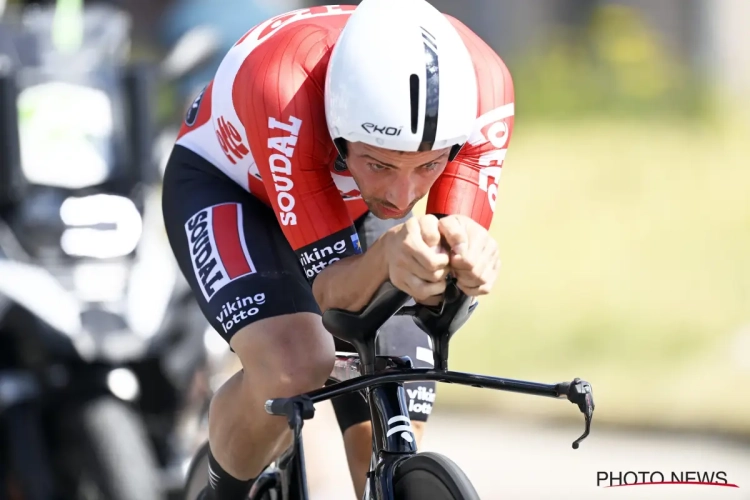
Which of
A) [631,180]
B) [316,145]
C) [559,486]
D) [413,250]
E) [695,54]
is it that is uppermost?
[695,54]

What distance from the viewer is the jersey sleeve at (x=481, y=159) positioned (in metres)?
2.85

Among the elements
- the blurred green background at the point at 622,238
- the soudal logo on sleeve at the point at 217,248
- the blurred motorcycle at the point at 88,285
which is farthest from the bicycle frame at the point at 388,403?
the blurred green background at the point at 622,238

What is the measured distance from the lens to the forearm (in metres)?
2.47

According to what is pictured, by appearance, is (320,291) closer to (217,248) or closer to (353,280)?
(353,280)

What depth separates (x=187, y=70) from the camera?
5.33m

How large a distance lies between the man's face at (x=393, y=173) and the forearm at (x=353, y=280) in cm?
16

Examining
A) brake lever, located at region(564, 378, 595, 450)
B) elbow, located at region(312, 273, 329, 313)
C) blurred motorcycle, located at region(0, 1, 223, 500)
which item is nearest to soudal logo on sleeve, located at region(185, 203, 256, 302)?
elbow, located at region(312, 273, 329, 313)

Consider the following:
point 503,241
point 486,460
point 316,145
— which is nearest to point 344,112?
point 316,145

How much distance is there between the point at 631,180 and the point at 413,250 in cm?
547

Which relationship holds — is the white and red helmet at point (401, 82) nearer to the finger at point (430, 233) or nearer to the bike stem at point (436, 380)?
the finger at point (430, 233)

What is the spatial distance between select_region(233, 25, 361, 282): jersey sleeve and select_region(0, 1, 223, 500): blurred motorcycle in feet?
5.63

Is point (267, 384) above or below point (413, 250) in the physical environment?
below

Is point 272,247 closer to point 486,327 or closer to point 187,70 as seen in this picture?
point 187,70

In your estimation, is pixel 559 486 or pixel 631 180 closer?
pixel 559 486
